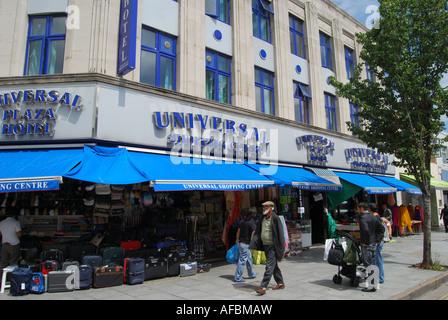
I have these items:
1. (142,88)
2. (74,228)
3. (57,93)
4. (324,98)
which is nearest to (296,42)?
(324,98)

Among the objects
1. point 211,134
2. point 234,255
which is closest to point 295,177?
point 211,134

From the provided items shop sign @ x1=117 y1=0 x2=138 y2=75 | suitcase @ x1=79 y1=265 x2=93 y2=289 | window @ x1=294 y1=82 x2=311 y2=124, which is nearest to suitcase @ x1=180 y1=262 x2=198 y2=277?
suitcase @ x1=79 y1=265 x2=93 y2=289

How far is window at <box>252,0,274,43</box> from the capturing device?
45.6ft

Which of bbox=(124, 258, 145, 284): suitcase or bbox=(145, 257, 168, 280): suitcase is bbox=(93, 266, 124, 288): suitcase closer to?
bbox=(124, 258, 145, 284): suitcase

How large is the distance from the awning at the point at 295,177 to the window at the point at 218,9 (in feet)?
19.7

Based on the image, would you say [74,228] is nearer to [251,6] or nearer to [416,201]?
[251,6]

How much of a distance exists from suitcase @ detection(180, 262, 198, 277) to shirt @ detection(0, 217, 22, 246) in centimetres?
410

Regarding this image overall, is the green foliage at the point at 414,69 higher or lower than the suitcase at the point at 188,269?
higher

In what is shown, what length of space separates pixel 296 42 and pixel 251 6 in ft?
11.1

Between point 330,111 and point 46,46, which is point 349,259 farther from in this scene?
point 330,111

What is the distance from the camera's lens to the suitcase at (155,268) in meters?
7.69

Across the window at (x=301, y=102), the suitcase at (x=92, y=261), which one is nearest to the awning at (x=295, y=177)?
the window at (x=301, y=102)

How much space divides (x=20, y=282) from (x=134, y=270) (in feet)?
7.48

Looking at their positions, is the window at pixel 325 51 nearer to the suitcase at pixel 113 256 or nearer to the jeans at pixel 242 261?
the jeans at pixel 242 261
